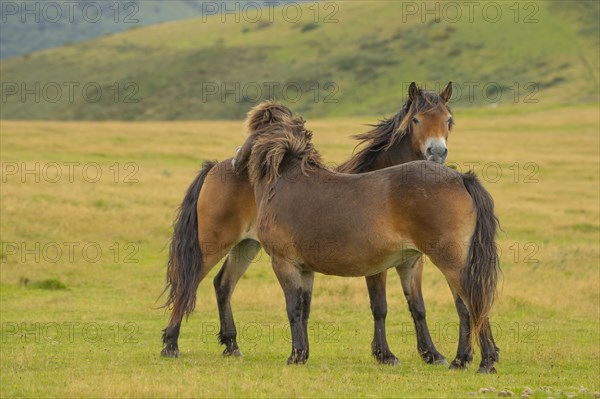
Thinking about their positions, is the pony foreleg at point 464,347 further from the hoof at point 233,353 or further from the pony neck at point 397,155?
the hoof at point 233,353

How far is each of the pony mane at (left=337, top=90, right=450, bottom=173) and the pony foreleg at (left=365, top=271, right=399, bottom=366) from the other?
156cm

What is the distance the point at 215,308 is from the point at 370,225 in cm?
705

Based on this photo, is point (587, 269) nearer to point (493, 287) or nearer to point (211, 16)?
point (493, 287)

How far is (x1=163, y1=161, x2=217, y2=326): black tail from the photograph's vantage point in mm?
10898

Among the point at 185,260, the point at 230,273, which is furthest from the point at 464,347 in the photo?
the point at 185,260

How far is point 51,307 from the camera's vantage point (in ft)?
50.9

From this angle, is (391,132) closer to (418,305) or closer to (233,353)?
(418,305)

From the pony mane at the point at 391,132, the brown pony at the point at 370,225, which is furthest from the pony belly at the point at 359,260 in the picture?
the pony mane at the point at 391,132

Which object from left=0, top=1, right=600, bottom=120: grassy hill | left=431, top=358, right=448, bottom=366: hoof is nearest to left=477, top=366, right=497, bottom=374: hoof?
left=431, top=358, right=448, bottom=366: hoof

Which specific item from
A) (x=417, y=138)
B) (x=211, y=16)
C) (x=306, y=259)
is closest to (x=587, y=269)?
(x=417, y=138)

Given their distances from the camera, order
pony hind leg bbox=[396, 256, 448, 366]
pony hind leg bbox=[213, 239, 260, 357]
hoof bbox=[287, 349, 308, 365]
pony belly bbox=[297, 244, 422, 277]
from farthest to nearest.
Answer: pony hind leg bbox=[213, 239, 260, 357], pony hind leg bbox=[396, 256, 448, 366], hoof bbox=[287, 349, 308, 365], pony belly bbox=[297, 244, 422, 277]

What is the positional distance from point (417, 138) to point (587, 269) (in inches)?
405

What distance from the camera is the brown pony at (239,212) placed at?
10.5 metres

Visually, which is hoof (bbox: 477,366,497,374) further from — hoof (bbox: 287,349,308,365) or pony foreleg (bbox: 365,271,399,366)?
hoof (bbox: 287,349,308,365)
